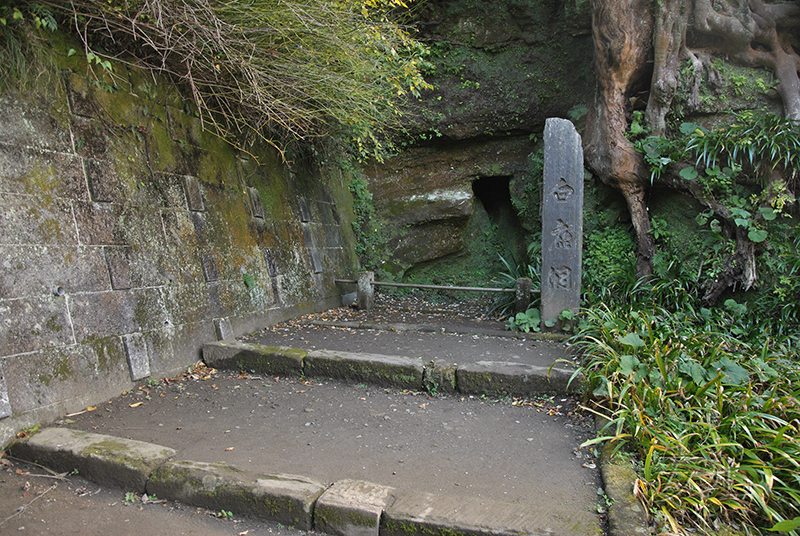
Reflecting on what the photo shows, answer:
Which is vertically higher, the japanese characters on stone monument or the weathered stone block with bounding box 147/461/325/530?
the japanese characters on stone monument

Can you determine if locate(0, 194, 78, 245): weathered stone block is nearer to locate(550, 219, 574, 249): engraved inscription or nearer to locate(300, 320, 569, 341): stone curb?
locate(300, 320, 569, 341): stone curb

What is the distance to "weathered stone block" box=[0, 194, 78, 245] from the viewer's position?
2536 millimetres

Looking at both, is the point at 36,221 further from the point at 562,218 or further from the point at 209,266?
the point at 562,218

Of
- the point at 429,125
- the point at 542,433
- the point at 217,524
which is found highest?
the point at 429,125

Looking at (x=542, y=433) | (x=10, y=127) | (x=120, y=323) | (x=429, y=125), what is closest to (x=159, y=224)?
(x=120, y=323)

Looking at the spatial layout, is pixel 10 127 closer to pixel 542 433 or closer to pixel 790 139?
pixel 542 433

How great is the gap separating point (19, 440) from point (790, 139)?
6.23 metres

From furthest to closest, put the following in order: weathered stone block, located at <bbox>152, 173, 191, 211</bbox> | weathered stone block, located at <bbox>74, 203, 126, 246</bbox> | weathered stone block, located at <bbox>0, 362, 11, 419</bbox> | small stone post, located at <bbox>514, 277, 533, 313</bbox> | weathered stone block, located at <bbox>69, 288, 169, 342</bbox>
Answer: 1. small stone post, located at <bbox>514, 277, 533, 313</bbox>
2. weathered stone block, located at <bbox>152, 173, 191, 211</bbox>
3. weathered stone block, located at <bbox>74, 203, 126, 246</bbox>
4. weathered stone block, located at <bbox>69, 288, 169, 342</bbox>
5. weathered stone block, located at <bbox>0, 362, 11, 419</bbox>

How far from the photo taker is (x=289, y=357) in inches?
137

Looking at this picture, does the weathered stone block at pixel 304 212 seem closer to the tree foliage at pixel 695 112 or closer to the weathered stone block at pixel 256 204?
the weathered stone block at pixel 256 204

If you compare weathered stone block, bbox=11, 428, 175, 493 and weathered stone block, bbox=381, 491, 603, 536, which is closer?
weathered stone block, bbox=381, 491, 603, 536

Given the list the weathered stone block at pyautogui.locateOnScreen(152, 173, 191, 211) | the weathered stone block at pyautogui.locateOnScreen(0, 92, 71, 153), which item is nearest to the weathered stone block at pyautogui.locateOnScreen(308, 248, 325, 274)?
the weathered stone block at pyautogui.locateOnScreen(152, 173, 191, 211)

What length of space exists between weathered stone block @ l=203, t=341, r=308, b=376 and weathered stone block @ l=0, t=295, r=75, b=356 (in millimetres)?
1068

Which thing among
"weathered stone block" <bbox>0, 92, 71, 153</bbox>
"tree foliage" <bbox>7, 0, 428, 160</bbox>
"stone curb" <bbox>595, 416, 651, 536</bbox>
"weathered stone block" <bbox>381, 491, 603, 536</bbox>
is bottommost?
"stone curb" <bbox>595, 416, 651, 536</bbox>
